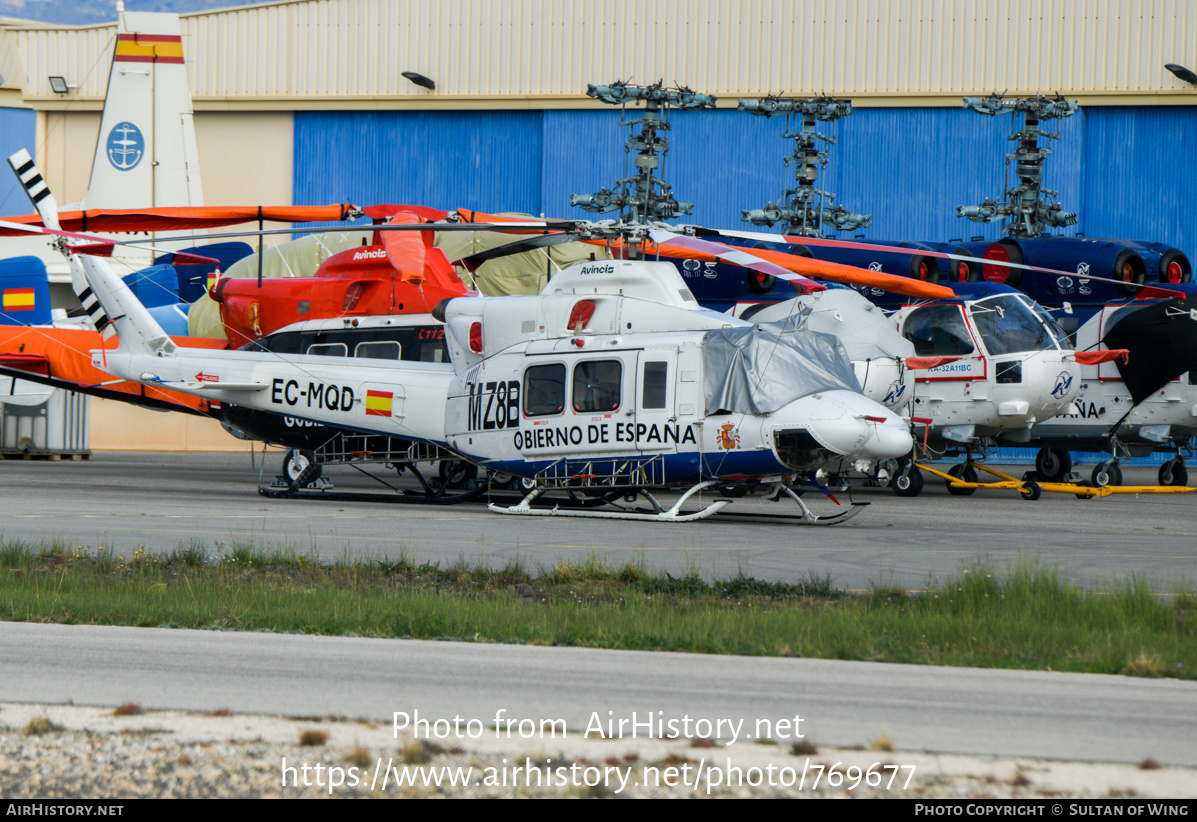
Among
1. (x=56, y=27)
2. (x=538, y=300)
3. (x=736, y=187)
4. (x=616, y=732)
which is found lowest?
(x=616, y=732)

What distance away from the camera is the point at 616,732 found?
4941mm

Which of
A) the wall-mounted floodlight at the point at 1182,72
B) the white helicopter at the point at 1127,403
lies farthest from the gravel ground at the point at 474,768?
the wall-mounted floodlight at the point at 1182,72

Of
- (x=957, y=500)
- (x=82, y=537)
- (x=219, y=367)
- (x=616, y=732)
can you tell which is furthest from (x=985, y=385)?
(x=616, y=732)

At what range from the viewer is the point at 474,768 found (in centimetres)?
442

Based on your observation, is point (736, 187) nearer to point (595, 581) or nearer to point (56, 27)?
point (56, 27)

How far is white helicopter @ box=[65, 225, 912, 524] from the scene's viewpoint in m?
13.2

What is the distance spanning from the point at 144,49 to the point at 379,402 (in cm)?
1591

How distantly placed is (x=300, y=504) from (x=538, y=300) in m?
4.39

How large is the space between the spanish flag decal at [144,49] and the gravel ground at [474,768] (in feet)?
84.4

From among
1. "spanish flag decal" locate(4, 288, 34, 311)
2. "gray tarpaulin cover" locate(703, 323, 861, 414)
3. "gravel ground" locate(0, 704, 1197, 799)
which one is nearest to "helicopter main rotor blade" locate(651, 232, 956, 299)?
"gray tarpaulin cover" locate(703, 323, 861, 414)

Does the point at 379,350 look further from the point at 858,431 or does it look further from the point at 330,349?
the point at 858,431

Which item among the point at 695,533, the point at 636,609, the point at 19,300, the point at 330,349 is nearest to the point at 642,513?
the point at 695,533

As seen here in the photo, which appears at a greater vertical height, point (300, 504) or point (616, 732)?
point (616, 732)

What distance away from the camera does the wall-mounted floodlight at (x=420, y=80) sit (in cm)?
3089
